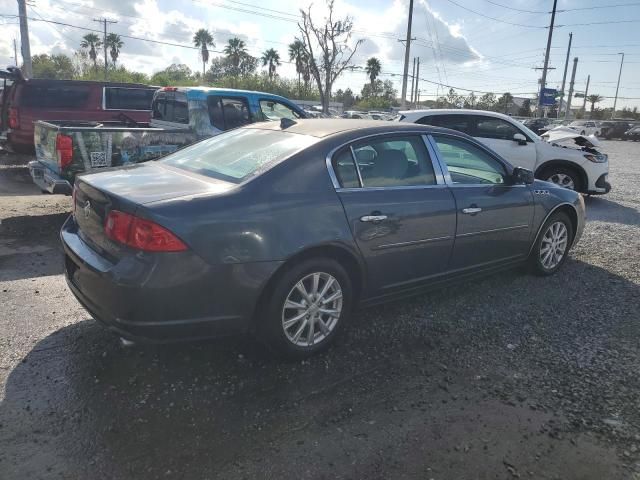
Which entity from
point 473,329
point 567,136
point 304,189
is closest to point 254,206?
point 304,189

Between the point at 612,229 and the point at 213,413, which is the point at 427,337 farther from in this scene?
the point at 612,229

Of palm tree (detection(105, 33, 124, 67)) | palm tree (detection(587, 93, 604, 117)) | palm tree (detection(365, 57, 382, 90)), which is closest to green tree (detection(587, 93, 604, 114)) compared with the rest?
palm tree (detection(587, 93, 604, 117))

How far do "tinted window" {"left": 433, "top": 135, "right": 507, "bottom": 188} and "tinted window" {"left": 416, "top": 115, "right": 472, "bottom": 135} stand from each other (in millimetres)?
4760

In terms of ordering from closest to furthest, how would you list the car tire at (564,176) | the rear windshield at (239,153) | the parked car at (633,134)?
1. the rear windshield at (239,153)
2. the car tire at (564,176)
3. the parked car at (633,134)

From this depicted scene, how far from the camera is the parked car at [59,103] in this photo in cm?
1085

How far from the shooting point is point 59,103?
1139cm

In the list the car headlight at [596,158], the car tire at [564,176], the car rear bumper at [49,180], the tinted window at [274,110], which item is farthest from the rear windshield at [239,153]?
the car headlight at [596,158]

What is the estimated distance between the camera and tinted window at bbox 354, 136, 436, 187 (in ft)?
12.0

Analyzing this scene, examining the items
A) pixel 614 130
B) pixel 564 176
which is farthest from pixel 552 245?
pixel 614 130

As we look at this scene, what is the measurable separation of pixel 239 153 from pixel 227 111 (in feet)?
14.9

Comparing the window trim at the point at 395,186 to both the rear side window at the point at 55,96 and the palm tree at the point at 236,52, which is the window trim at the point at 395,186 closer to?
the rear side window at the point at 55,96

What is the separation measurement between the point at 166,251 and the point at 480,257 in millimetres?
2812

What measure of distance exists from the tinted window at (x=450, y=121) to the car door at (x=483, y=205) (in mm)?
4657

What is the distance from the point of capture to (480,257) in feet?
14.5
